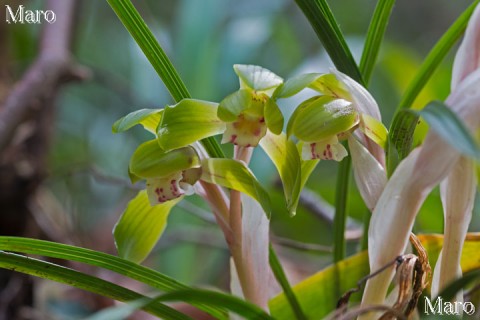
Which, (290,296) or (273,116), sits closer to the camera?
(273,116)

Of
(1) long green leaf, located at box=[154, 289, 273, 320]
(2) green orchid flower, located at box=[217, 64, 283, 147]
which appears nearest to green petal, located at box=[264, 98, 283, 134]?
(2) green orchid flower, located at box=[217, 64, 283, 147]

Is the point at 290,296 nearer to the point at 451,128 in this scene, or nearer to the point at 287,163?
the point at 287,163

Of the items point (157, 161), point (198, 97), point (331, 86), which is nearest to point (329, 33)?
point (331, 86)

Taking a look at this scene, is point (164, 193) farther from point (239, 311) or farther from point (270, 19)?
point (270, 19)

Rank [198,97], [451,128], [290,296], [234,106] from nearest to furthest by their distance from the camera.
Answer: [451,128] < [234,106] < [290,296] < [198,97]

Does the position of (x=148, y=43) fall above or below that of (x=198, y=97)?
below

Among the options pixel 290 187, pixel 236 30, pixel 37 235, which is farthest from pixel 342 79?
pixel 236 30

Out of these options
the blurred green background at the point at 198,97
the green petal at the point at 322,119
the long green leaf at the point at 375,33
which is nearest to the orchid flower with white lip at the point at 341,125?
the green petal at the point at 322,119

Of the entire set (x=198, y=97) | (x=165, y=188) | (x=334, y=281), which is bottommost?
(x=334, y=281)
